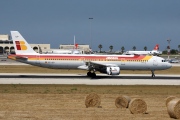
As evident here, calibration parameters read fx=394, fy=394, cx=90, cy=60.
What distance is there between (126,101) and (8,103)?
804 centimetres

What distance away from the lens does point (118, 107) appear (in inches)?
958

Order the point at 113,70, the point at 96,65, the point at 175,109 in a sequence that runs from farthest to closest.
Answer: the point at 96,65
the point at 113,70
the point at 175,109

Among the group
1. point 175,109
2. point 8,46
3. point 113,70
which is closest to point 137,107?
point 175,109

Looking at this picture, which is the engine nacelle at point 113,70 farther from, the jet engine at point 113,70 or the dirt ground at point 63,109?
the dirt ground at point 63,109

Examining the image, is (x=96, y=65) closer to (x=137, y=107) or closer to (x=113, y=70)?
(x=113, y=70)

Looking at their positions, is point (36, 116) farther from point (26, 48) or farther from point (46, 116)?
point (26, 48)

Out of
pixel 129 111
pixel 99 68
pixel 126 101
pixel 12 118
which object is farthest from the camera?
pixel 99 68

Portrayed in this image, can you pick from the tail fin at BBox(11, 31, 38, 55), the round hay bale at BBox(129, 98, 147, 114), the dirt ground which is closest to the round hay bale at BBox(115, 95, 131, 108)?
the dirt ground

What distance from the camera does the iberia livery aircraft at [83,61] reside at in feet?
177

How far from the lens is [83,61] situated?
180 ft

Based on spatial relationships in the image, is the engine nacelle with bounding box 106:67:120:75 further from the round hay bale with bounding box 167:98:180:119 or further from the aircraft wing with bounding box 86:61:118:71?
the round hay bale with bounding box 167:98:180:119

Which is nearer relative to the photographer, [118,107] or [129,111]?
[129,111]

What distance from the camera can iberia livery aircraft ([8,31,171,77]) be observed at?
5394cm

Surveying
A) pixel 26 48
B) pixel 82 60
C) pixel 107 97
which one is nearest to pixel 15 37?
pixel 26 48
